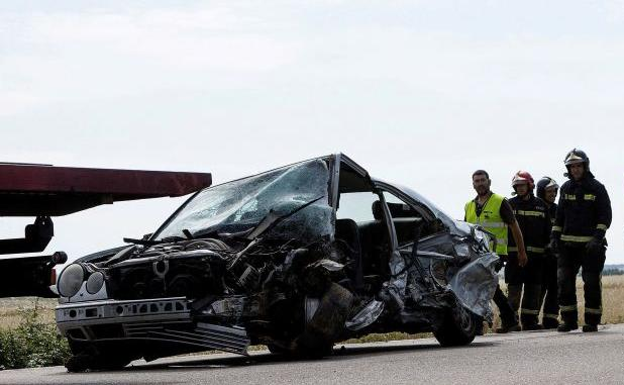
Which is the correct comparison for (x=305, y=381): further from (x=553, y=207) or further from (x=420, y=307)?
(x=553, y=207)

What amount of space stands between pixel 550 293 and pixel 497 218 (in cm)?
201

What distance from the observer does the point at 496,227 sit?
16.3 metres

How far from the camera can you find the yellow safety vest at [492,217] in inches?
637

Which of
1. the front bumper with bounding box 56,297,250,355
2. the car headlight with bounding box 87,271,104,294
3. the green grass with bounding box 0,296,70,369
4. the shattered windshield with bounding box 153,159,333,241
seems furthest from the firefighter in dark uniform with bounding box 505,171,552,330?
the car headlight with bounding box 87,271,104,294

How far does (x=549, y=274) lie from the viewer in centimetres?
1798

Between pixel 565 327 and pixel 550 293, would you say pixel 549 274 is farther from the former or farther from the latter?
pixel 565 327

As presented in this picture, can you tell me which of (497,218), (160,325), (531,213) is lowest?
(160,325)

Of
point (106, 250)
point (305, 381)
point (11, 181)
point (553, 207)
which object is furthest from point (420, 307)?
point (553, 207)

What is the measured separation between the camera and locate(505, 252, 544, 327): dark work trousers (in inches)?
674

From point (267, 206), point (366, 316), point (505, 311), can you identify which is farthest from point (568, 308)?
point (267, 206)

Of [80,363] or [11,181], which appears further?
[80,363]

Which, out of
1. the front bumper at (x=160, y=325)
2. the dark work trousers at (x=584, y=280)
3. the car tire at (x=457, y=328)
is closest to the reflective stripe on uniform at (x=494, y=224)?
the dark work trousers at (x=584, y=280)

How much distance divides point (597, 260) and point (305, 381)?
6.89 metres

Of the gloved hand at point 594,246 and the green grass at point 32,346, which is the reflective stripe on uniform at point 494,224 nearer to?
the gloved hand at point 594,246
